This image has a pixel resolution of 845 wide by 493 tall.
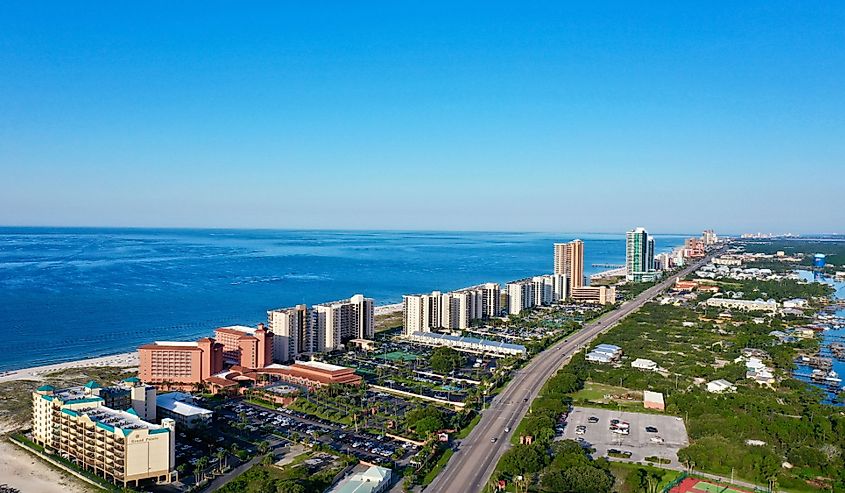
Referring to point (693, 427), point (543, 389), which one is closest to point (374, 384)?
point (543, 389)

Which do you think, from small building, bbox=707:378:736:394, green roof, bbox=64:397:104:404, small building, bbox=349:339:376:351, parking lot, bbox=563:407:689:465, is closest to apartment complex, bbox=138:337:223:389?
green roof, bbox=64:397:104:404

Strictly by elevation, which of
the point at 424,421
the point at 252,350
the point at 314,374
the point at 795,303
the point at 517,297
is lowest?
the point at 424,421

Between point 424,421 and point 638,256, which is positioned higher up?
point 638,256

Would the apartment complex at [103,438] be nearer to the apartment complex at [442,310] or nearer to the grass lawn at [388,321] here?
the apartment complex at [442,310]

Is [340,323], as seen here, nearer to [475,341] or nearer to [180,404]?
[475,341]

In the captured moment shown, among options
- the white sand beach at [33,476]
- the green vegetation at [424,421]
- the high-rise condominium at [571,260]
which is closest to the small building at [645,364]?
the green vegetation at [424,421]

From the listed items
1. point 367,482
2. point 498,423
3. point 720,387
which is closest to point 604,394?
point 720,387

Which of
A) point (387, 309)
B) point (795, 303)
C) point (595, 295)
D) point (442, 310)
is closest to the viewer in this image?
point (442, 310)

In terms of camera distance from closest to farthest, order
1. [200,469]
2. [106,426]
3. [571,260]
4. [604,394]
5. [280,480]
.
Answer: [280,480], [106,426], [200,469], [604,394], [571,260]

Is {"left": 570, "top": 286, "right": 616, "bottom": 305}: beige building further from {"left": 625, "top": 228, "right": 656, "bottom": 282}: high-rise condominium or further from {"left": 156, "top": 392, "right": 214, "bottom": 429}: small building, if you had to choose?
{"left": 156, "top": 392, "right": 214, "bottom": 429}: small building
